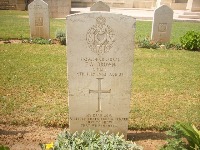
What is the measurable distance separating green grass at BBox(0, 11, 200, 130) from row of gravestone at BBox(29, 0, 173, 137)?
2.65ft

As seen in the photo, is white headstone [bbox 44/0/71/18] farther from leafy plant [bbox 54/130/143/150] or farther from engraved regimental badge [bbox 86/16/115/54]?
leafy plant [bbox 54/130/143/150]

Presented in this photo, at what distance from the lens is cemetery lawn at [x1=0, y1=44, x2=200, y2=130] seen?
17.2 ft

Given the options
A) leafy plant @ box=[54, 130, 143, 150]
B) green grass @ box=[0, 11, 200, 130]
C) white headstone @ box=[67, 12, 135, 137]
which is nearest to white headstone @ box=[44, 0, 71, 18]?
green grass @ box=[0, 11, 200, 130]

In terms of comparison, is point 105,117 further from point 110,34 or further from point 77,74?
point 110,34

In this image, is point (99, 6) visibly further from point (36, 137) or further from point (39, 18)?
point (36, 137)

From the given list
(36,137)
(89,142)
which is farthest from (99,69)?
(36,137)

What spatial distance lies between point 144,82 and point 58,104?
281 centimetres

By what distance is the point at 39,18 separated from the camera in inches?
450

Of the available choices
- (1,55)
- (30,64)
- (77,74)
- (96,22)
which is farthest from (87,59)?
(1,55)

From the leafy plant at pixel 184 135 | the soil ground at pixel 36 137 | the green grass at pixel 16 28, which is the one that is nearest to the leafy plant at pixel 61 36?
the green grass at pixel 16 28

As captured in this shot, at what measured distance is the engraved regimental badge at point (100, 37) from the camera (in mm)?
3811

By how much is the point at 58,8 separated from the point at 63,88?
13.5m

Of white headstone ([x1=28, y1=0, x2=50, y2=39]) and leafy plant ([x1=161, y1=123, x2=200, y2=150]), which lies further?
white headstone ([x1=28, y1=0, x2=50, y2=39])

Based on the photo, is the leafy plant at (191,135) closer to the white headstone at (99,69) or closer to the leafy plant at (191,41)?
the white headstone at (99,69)
